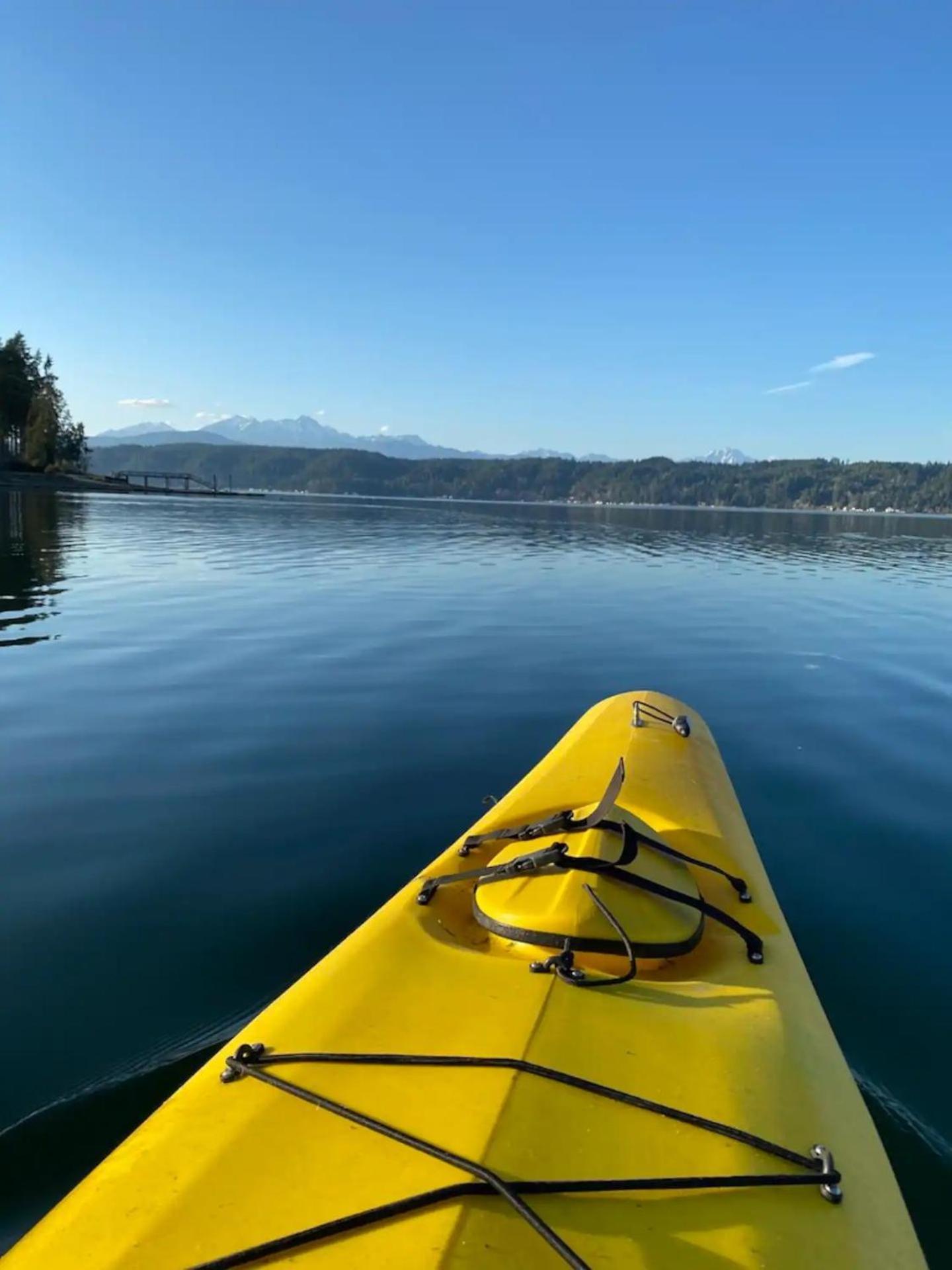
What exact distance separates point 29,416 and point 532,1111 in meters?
92.9

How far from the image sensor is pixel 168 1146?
2.10m

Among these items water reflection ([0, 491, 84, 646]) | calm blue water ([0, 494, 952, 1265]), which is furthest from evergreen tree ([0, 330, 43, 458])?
calm blue water ([0, 494, 952, 1265])

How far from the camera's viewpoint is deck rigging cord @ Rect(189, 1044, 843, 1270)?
177cm

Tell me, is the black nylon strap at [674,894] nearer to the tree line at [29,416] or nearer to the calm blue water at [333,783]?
the calm blue water at [333,783]

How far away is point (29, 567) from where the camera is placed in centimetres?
1956

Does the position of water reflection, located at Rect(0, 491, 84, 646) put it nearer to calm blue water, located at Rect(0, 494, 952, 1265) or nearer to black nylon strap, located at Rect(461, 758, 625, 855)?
calm blue water, located at Rect(0, 494, 952, 1265)

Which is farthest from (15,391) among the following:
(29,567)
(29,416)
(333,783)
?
(333,783)

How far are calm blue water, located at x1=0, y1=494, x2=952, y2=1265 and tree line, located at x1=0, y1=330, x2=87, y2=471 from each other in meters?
68.9

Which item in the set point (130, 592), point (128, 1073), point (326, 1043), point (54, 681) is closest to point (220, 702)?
point (54, 681)

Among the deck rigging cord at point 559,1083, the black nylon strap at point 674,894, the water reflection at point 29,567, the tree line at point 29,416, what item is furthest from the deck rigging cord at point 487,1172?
the tree line at point 29,416

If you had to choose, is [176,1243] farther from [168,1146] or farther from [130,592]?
[130,592]

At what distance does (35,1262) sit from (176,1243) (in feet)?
1.06

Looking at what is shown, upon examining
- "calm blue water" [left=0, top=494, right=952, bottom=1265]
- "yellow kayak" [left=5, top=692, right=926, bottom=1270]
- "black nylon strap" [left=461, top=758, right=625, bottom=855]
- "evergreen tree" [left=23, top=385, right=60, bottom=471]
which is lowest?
"calm blue water" [left=0, top=494, right=952, bottom=1265]

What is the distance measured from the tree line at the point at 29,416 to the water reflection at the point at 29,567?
42.6 m
